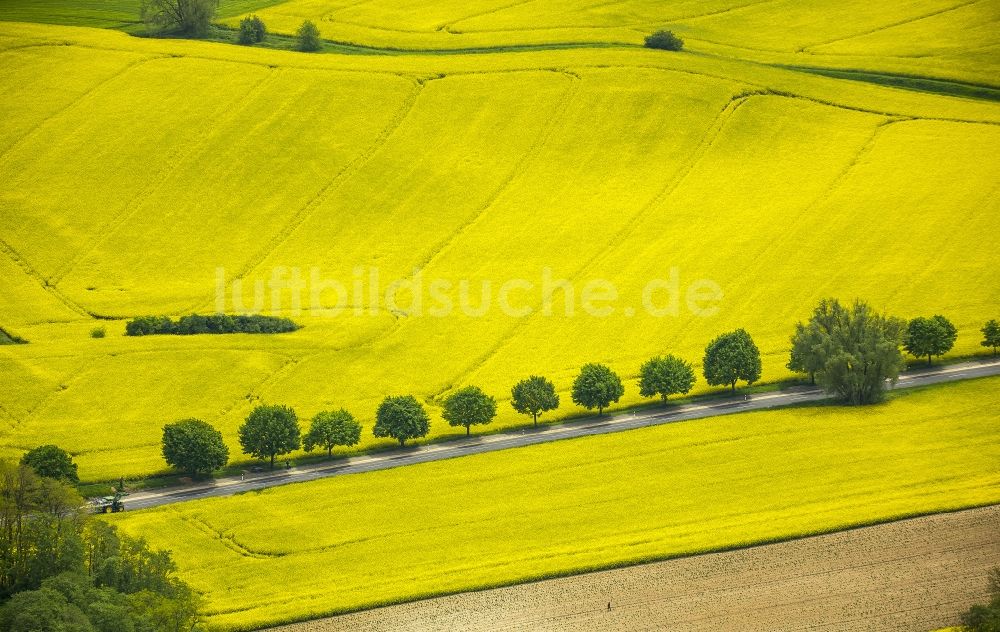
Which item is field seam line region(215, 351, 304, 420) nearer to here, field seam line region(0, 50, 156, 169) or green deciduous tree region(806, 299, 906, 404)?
green deciduous tree region(806, 299, 906, 404)

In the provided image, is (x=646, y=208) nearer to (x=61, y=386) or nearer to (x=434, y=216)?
(x=434, y=216)

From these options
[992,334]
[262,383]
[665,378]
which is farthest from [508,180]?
[992,334]

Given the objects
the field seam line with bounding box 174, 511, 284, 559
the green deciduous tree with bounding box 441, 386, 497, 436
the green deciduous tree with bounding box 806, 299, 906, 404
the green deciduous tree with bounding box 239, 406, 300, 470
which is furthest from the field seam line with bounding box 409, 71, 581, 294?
the field seam line with bounding box 174, 511, 284, 559

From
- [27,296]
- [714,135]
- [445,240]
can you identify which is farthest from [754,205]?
[27,296]

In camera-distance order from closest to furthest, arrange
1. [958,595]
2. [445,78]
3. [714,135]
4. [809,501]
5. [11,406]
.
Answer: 1. [958,595]
2. [809,501]
3. [11,406]
4. [714,135]
5. [445,78]

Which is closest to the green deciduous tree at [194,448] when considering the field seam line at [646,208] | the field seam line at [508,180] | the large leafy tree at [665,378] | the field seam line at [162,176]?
the field seam line at [646,208]

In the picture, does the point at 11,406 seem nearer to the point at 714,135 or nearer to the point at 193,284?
the point at 193,284
